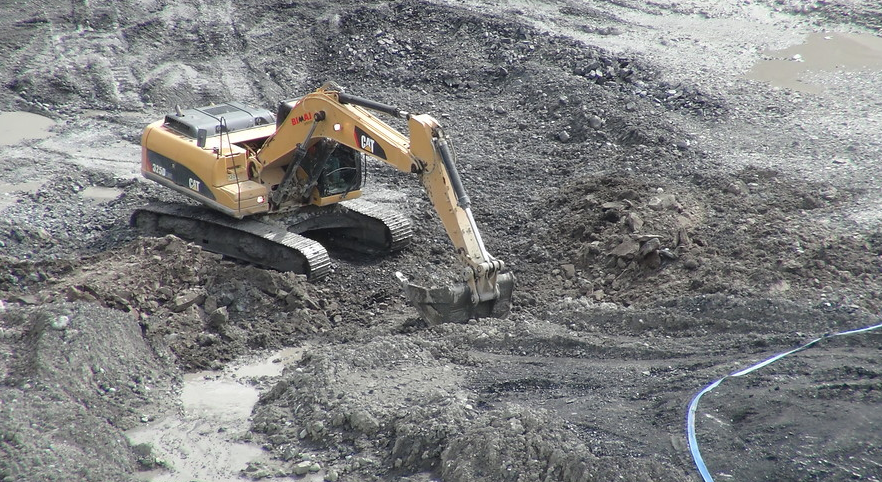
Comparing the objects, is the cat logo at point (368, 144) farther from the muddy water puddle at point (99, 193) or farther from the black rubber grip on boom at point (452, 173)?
the muddy water puddle at point (99, 193)

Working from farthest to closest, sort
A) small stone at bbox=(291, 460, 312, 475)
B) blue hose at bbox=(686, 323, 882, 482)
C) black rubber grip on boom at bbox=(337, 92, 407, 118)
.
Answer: black rubber grip on boom at bbox=(337, 92, 407, 118) → small stone at bbox=(291, 460, 312, 475) → blue hose at bbox=(686, 323, 882, 482)

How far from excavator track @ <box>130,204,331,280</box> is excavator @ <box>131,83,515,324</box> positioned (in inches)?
0.5

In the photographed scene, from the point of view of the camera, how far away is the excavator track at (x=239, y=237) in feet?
30.2

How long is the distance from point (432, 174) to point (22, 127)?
8412 mm

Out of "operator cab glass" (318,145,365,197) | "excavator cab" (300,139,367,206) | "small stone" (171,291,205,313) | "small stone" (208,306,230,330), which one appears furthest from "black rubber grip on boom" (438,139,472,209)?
"small stone" (171,291,205,313)

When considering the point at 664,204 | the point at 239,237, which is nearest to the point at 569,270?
the point at 664,204

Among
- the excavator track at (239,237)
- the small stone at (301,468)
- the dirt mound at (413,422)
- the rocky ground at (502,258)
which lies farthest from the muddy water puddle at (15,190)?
the small stone at (301,468)

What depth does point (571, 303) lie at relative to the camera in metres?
8.39

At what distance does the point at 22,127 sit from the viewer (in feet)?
43.0

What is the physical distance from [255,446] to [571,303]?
3444 millimetres

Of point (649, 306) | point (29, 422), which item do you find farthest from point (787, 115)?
point (29, 422)

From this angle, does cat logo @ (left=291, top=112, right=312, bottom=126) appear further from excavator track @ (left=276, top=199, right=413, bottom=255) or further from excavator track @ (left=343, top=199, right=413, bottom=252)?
excavator track @ (left=343, top=199, right=413, bottom=252)

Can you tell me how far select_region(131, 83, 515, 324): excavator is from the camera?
25.7ft

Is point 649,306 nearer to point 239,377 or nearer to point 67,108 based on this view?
point 239,377
